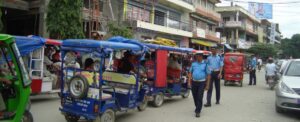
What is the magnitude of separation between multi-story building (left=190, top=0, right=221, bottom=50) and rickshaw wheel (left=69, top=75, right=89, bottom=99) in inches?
1119

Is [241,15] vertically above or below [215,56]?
above

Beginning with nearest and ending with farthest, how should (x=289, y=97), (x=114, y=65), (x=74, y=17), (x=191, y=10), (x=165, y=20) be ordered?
(x=289, y=97), (x=114, y=65), (x=74, y=17), (x=165, y=20), (x=191, y=10)

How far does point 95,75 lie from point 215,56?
543cm

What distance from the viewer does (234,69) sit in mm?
19359

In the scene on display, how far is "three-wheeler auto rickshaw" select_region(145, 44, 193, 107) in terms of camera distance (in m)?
10.3

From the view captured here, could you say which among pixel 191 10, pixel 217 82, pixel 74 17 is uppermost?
pixel 191 10

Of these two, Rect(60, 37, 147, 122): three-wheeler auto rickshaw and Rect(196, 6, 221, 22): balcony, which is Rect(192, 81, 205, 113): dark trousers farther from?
Rect(196, 6, 221, 22): balcony

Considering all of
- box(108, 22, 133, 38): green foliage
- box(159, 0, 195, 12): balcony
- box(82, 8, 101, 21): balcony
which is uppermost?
box(159, 0, 195, 12): balcony

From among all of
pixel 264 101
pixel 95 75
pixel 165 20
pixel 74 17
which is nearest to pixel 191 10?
pixel 165 20

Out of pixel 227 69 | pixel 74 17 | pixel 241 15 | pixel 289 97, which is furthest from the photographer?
pixel 241 15

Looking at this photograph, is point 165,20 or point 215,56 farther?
point 165,20

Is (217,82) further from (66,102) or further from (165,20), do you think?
(165,20)

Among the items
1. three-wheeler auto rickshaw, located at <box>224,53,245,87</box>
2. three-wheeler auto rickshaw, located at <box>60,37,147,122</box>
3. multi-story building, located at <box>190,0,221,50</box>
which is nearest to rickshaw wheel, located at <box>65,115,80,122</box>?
three-wheeler auto rickshaw, located at <box>60,37,147,122</box>

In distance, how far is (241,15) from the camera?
55562mm
